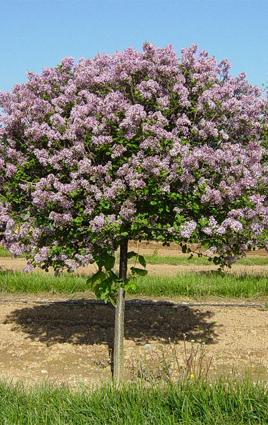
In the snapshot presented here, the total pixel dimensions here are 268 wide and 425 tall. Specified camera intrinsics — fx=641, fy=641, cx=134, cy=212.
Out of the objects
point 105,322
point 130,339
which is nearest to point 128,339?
point 130,339

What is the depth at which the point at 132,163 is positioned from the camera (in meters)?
6.00

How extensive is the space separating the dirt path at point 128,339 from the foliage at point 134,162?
3.85ft

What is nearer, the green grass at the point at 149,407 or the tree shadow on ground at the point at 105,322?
the green grass at the point at 149,407

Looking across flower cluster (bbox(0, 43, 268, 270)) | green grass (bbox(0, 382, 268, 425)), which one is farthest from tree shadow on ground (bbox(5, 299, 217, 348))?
green grass (bbox(0, 382, 268, 425))

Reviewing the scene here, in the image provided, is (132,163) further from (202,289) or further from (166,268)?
(166,268)

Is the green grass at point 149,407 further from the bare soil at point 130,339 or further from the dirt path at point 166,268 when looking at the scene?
the dirt path at point 166,268

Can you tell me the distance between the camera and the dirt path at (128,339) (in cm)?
725

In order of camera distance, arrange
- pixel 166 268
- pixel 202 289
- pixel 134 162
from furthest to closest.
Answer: pixel 166 268 < pixel 202 289 < pixel 134 162

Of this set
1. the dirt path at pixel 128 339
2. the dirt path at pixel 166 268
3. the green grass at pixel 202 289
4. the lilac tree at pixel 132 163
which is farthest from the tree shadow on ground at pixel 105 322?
the dirt path at pixel 166 268

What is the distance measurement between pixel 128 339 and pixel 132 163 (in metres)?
3.13

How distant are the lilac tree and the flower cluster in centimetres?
1

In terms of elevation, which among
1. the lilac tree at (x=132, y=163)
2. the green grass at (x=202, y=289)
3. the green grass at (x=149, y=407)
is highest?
the lilac tree at (x=132, y=163)

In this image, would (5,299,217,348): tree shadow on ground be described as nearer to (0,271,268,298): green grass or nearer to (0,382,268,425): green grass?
(0,271,268,298): green grass

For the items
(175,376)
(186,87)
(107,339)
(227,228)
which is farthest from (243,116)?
(107,339)
